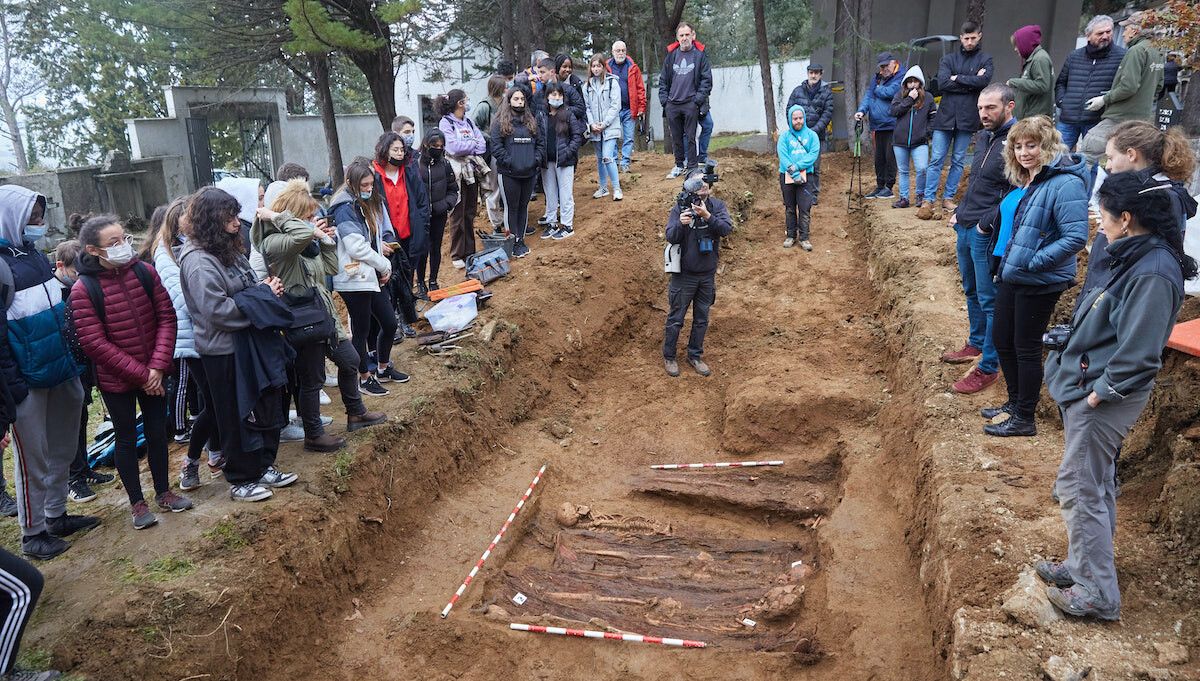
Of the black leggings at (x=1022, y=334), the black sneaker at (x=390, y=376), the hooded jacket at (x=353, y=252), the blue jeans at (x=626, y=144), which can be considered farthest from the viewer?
the blue jeans at (x=626, y=144)

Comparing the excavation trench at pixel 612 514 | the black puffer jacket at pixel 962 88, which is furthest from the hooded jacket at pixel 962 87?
the excavation trench at pixel 612 514

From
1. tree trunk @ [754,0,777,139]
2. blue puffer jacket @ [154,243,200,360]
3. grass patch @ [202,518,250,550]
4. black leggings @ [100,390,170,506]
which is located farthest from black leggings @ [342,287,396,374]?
tree trunk @ [754,0,777,139]

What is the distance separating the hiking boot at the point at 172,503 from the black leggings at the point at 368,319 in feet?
5.84

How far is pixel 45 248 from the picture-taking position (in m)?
14.8

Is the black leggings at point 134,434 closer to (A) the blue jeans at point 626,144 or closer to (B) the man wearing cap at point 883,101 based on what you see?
(A) the blue jeans at point 626,144

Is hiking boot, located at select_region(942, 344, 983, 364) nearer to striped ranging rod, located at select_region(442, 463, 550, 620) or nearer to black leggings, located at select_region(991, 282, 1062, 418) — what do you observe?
black leggings, located at select_region(991, 282, 1062, 418)

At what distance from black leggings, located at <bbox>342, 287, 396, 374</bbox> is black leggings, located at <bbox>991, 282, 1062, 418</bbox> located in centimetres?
472

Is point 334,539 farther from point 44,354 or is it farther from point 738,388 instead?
point 738,388

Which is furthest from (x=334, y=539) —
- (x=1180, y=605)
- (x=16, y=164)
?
(x=16, y=164)

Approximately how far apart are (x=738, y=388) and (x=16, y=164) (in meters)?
25.8

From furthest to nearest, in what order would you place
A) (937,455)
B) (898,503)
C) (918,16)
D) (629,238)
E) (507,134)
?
(918,16)
(629,238)
(507,134)
(898,503)
(937,455)

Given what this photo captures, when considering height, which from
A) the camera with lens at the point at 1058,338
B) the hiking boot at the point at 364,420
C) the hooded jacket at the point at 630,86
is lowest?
the hiking boot at the point at 364,420

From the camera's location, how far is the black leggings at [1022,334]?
193 inches

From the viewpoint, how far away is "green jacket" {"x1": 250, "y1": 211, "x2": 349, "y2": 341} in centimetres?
498
